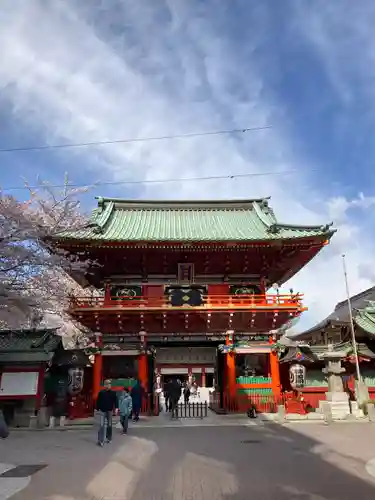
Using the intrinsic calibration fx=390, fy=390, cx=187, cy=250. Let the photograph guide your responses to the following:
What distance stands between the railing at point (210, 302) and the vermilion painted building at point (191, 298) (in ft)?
0.18

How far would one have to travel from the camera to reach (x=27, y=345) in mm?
18781

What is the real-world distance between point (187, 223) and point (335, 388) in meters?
13.5

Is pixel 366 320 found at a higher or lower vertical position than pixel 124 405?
higher

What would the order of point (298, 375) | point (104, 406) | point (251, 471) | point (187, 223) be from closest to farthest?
point (251, 471) → point (104, 406) → point (298, 375) → point (187, 223)

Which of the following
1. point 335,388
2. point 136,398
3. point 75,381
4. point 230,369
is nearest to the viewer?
point 75,381

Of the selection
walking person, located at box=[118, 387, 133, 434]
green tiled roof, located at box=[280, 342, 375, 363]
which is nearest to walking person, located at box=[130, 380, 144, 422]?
walking person, located at box=[118, 387, 133, 434]

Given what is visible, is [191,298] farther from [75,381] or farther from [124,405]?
[124,405]

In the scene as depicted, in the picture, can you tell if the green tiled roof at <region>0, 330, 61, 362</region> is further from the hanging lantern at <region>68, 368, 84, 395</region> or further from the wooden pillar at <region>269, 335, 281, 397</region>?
the wooden pillar at <region>269, 335, 281, 397</region>

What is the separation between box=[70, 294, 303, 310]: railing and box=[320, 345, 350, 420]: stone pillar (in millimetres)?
3280

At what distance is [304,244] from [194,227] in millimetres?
7590

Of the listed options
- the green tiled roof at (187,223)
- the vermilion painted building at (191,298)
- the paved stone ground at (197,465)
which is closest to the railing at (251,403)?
the vermilion painted building at (191,298)

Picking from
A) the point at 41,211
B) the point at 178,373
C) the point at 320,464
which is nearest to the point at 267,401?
the point at 320,464

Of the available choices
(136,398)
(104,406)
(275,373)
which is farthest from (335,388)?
(104,406)

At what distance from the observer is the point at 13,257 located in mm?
14188
